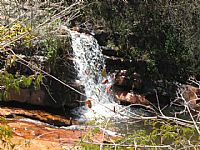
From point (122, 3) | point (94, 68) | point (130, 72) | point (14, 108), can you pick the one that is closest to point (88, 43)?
point (94, 68)

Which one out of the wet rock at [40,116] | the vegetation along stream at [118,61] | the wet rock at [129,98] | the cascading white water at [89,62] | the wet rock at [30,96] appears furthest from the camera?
the wet rock at [129,98]

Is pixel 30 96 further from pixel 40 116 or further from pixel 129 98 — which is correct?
pixel 129 98

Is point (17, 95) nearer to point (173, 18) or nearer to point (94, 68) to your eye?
point (94, 68)

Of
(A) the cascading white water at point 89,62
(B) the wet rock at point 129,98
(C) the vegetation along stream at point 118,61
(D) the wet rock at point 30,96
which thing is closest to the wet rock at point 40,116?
(C) the vegetation along stream at point 118,61

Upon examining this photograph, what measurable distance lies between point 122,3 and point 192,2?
2240mm

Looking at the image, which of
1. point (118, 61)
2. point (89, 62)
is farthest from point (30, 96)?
point (118, 61)

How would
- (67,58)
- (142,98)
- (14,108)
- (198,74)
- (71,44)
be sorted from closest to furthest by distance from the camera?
(14,108), (67,58), (71,44), (142,98), (198,74)

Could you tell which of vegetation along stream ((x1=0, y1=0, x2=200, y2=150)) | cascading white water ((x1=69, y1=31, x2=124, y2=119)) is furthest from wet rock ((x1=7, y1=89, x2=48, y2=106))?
cascading white water ((x1=69, y1=31, x2=124, y2=119))

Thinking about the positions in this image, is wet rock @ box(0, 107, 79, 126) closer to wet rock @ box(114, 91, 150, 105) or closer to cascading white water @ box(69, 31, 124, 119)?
cascading white water @ box(69, 31, 124, 119)

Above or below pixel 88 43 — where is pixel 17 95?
below

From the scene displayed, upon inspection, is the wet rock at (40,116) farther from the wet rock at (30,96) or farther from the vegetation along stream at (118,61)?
the wet rock at (30,96)

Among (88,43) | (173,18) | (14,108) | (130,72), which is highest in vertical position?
(173,18)

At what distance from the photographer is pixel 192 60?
37.7 ft

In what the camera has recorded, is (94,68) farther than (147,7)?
No
